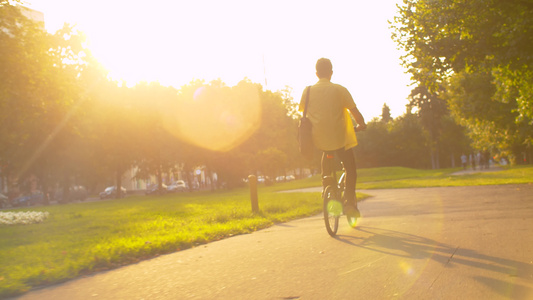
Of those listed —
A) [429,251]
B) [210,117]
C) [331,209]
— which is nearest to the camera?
[429,251]

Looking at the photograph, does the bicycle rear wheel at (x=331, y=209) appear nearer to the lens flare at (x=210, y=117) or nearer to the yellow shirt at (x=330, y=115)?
the yellow shirt at (x=330, y=115)

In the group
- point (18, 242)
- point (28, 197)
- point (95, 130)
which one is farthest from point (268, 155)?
point (18, 242)

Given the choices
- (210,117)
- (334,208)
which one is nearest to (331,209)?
(334,208)

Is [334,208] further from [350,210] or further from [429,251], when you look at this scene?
[429,251]

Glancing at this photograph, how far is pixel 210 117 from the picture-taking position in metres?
46.6

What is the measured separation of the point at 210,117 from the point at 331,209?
40.6 metres

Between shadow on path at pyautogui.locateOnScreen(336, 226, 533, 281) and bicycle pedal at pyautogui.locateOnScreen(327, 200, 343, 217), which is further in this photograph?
bicycle pedal at pyautogui.locateOnScreen(327, 200, 343, 217)

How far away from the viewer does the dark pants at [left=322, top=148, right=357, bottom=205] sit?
6703 millimetres

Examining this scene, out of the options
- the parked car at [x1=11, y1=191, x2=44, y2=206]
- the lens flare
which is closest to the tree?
the lens flare

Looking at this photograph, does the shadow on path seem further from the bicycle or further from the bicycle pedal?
the bicycle pedal

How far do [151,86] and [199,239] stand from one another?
41788mm

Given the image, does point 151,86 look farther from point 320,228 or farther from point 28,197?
point 320,228

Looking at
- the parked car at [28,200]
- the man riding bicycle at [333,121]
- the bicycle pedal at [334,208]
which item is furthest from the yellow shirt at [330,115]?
the parked car at [28,200]

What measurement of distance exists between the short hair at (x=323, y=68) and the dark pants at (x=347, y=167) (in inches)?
41.1
